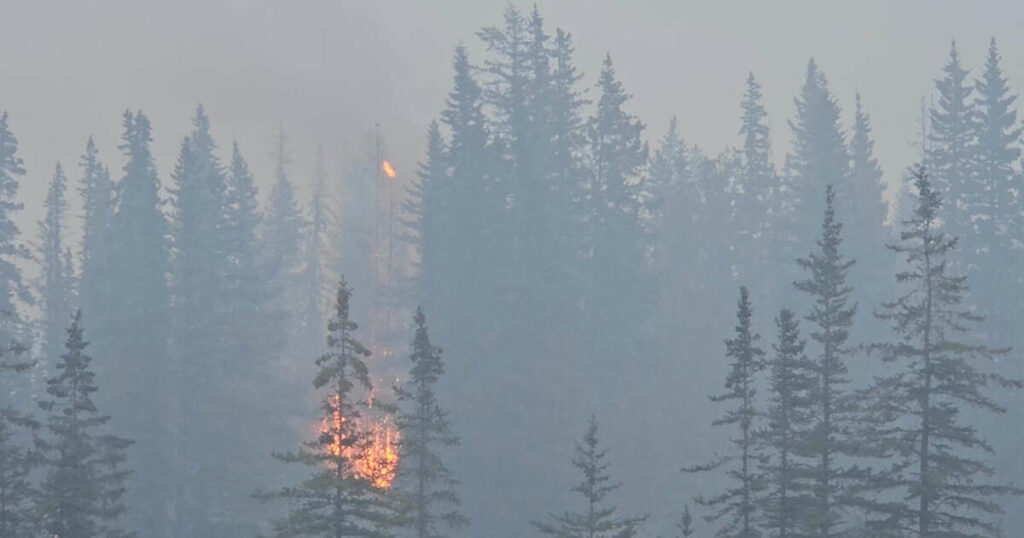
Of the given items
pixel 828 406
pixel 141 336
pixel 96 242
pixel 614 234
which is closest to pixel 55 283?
pixel 96 242

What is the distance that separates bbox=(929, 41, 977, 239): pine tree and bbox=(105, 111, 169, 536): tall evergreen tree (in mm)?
40596

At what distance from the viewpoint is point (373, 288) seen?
95875 millimetres

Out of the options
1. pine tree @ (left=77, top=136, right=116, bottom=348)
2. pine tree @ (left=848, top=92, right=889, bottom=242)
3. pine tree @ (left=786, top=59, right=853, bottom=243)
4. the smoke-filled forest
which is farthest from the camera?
pine tree @ (left=848, top=92, right=889, bottom=242)

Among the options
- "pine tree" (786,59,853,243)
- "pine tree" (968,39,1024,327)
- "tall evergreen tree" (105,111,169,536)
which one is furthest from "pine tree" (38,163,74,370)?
"pine tree" (968,39,1024,327)

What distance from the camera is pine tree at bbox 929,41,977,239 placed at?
248 ft

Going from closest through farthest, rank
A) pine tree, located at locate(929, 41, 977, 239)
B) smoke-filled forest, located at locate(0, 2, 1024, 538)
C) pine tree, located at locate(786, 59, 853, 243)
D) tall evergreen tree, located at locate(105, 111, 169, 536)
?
1. tall evergreen tree, located at locate(105, 111, 169, 536)
2. smoke-filled forest, located at locate(0, 2, 1024, 538)
3. pine tree, located at locate(929, 41, 977, 239)
4. pine tree, located at locate(786, 59, 853, 243)

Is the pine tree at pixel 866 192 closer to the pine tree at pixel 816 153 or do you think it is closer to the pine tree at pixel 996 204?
the pine tree at pixel 816 153

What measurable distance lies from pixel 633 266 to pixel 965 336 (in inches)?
678

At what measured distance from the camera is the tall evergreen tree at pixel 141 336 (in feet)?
203

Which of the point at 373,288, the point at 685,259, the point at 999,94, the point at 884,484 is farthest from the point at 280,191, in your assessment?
the point at 884,484

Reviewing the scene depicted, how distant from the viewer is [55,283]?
265 feet

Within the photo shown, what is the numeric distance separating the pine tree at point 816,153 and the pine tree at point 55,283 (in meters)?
40.2

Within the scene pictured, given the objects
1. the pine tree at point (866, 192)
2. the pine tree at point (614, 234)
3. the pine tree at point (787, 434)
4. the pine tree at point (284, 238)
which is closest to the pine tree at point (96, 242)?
the pine tree at point (284, 238)

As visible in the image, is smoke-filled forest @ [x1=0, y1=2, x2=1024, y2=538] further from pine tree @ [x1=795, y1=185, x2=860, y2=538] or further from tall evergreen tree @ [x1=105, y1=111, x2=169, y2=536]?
pine tree @ [x1=795, y1=185, x2=860, y2=538]
